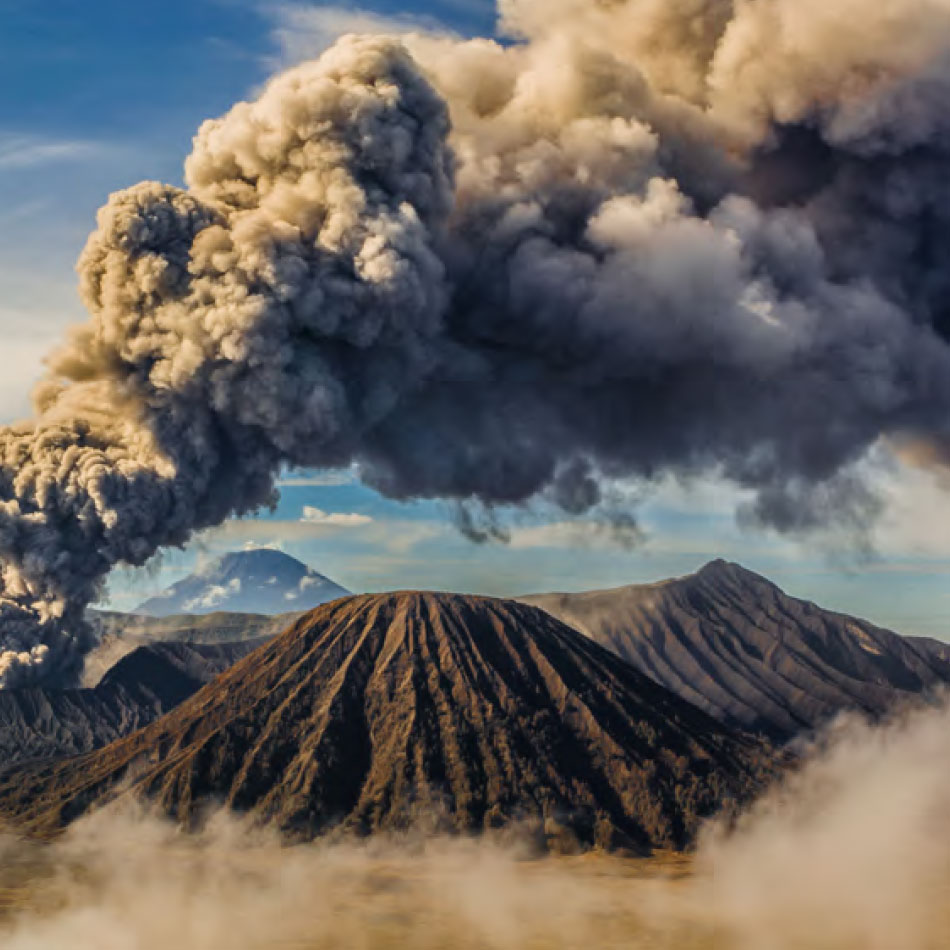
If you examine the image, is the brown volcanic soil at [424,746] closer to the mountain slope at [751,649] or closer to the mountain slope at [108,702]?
the mountain slope at [108,702]

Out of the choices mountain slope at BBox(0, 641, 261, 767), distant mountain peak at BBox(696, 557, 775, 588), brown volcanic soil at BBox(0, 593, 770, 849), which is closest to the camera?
brown volcanic soil at BBox(0, 593, 770, 849)

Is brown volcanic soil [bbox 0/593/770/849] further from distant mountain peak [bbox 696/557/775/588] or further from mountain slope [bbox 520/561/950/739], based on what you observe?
distant mountain peak [bbox 696/557/775/588]

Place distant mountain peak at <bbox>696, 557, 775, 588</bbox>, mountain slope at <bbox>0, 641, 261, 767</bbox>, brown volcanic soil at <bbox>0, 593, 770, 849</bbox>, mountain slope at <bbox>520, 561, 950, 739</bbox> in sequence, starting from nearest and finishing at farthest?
1. brown volcanic soil at <bbox>0, 593, 770, 849</bbox>
2. mountain slope at <bbox>0, 641, 261, 767</bbox>
3. mountain slope at <bbox>520, 561, 950, 739</bbox>
4. distant mountain peak at <bbox>696, 557, 775, 588</bbox>

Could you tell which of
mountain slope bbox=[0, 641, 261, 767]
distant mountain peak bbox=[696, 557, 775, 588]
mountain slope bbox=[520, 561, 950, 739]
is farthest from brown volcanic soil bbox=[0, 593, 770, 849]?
distant mountain peak bbox=[696, 557, 775, 588]

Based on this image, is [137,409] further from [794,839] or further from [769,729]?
[769,729]

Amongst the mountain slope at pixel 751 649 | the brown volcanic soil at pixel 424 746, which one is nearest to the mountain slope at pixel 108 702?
the brown volcanic soil at pixel 424 746

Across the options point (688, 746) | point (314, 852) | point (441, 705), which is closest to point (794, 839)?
point (688, 746)
